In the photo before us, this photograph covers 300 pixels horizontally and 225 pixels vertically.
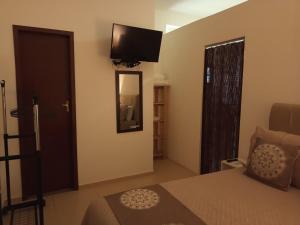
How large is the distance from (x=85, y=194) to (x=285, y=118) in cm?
249

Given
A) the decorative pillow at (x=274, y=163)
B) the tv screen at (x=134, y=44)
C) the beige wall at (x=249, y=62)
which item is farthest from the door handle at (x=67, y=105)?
the decorative pillow at (x=274, y=163)

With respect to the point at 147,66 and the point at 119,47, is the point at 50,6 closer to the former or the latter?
the point at 119,47

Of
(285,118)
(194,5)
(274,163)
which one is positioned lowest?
(274,163)

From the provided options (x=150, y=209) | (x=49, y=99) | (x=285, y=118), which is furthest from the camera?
(x=49, y=99)

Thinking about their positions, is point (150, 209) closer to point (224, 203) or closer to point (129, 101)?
point (224, 203)

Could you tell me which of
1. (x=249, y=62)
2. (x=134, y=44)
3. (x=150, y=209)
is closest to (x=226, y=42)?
(x=249, y=62)

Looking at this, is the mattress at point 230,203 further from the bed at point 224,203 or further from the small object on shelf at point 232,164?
the small object on shelf at point 232,164

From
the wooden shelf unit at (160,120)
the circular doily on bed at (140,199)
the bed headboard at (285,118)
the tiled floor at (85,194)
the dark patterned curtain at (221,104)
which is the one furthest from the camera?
the wooden shelf unit at (160,120)

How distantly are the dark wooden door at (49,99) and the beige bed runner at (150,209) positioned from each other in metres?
1.61

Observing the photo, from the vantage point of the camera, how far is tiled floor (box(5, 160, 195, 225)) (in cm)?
245

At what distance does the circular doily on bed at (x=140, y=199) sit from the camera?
61.1 inches

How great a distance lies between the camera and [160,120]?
4328 millimetres

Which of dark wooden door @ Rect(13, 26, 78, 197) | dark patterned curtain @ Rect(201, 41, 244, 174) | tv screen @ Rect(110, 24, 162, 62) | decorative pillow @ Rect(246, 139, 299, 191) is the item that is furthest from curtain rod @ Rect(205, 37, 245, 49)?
dark wooden door @ Rect(13, 26, 78, 197)

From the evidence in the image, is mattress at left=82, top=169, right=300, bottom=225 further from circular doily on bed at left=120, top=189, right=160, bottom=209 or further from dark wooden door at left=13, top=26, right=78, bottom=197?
dark wooden door at left=13, top=26, right=78, bottom=197
